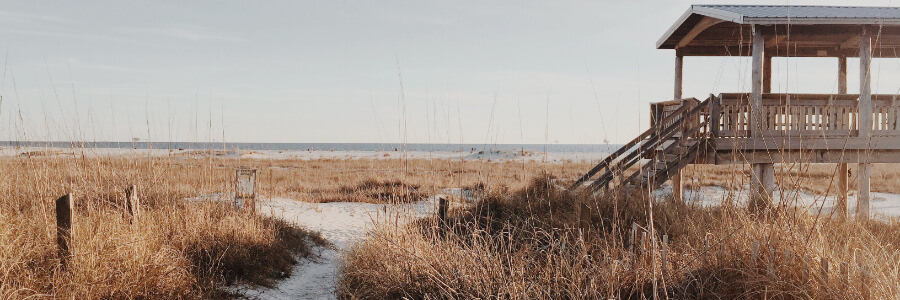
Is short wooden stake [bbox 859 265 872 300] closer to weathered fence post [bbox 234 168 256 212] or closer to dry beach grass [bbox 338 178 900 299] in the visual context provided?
dry beach grass [bbox 338 178 900 299]

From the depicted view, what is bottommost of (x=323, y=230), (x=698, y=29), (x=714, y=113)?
(x=323, y=230)

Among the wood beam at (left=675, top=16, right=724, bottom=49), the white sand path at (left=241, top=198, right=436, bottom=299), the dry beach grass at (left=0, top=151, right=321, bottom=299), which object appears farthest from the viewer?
the wood beam at (left=675, top=16, right=724, bottom=49)

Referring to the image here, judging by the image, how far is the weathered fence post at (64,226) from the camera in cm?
A: 427

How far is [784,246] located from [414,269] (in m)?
2.67

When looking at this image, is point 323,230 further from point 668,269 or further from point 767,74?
point 767,74

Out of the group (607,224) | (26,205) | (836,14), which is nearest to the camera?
(26,205)

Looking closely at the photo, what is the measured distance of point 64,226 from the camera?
431cm

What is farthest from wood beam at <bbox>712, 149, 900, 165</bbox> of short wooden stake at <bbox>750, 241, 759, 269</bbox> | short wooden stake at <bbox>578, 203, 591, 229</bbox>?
short wooden stake at <bbox>750, 241, 759, 269</bbox>

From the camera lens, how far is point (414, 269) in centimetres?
449

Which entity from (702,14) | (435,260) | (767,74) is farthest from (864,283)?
(767,74)

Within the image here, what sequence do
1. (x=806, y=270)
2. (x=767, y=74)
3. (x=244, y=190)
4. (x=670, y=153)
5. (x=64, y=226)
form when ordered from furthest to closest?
1. (x=767, y=74)
2. (x=670, y=153)
3. (x=244, y=190)
4. (x=64, y=226)
5. (x=806, y=270)

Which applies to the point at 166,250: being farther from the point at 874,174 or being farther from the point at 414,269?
the point at 874,174

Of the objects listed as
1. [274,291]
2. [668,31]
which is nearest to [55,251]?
[274,291]

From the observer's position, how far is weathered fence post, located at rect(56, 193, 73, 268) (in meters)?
4.27
